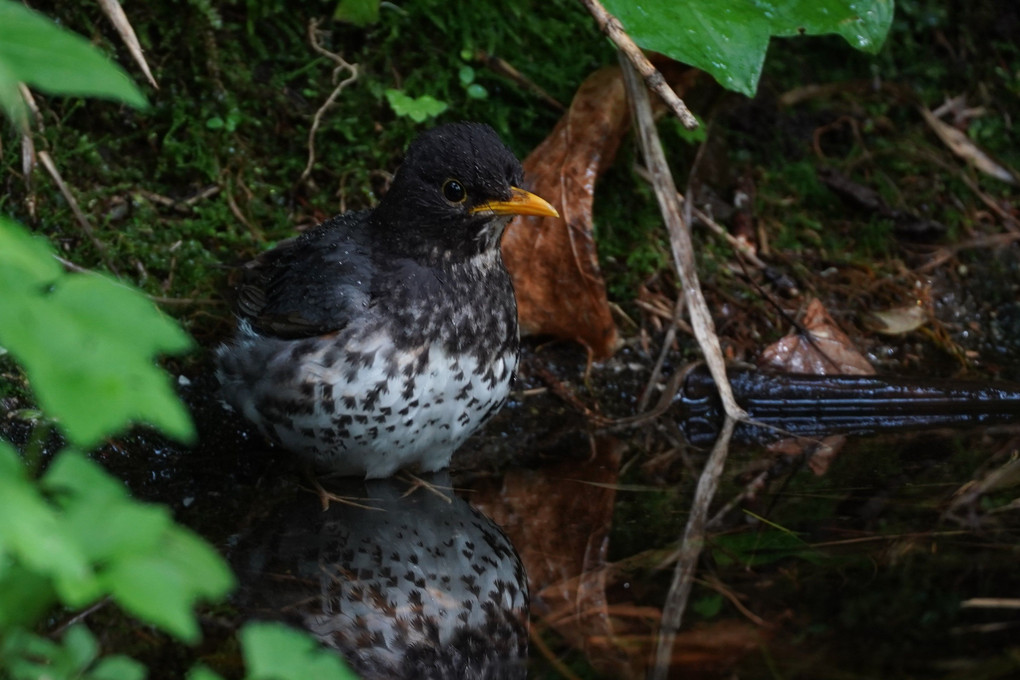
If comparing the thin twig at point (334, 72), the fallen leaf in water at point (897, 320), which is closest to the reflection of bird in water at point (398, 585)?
the thin twig at point (334, 72)

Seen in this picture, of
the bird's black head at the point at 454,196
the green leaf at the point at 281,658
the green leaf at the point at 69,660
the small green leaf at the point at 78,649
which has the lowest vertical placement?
the bird's black head at the point at 454,196

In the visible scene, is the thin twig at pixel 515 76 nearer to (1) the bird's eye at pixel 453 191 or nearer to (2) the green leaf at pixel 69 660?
(1) the bird's eye at pixel 453 191

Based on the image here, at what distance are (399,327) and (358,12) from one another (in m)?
2.22

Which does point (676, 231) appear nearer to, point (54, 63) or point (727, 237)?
point (727, 237)

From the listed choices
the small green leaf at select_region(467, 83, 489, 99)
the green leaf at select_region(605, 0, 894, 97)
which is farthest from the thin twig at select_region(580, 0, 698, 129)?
the small green leaf at select_region(467, 83, 489, 99)

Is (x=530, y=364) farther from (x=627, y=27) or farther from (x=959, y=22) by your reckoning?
(x=959, y=22)

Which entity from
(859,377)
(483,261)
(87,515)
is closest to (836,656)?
(87,515)

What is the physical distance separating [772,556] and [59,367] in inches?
85.3

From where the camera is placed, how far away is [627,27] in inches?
175

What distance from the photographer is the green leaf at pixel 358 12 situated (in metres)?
5.42

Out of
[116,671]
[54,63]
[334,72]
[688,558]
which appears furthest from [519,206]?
[116,671]

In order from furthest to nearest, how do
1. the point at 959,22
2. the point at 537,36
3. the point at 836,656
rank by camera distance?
1. the point at 959,22
2. the point at 537,36
3. the point at 836,656

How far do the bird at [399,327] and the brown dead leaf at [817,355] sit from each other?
1.41 meters

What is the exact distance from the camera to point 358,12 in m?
5.46
